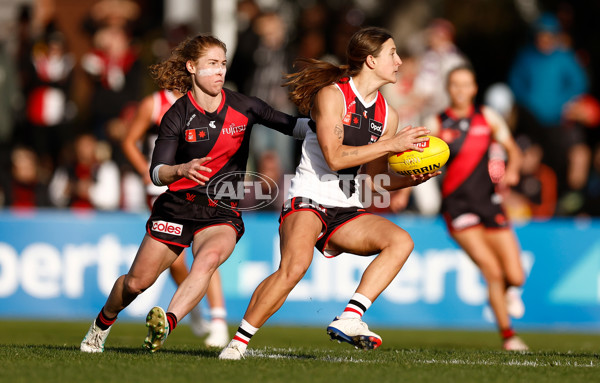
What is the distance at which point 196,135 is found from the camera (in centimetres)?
731

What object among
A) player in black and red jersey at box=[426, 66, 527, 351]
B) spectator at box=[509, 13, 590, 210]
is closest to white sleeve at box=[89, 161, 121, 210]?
player in black and red jersey at box=[426, 66, 527, 351]

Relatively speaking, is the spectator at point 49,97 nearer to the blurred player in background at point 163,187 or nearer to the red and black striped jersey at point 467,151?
the blurred player in background at point 163,187

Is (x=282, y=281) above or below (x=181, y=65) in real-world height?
below

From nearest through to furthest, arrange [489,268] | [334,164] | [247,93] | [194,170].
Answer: [194,170] → [334,164] → [489,268] → [247,93]

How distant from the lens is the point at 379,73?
729 cm

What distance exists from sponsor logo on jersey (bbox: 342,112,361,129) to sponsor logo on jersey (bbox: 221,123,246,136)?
2.57 ft

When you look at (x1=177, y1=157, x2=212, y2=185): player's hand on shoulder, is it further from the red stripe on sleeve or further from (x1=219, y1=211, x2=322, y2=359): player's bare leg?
the red stripe on sleeve

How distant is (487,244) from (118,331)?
13.8ft

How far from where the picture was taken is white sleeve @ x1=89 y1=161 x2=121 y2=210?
14.4 m

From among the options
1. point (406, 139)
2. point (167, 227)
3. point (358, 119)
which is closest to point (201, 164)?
point (167, 227)

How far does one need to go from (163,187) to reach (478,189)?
10.2 ft

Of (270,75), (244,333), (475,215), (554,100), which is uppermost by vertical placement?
(554,100)

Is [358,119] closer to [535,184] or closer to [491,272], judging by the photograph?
[491,272]

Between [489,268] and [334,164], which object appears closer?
[334,164]
